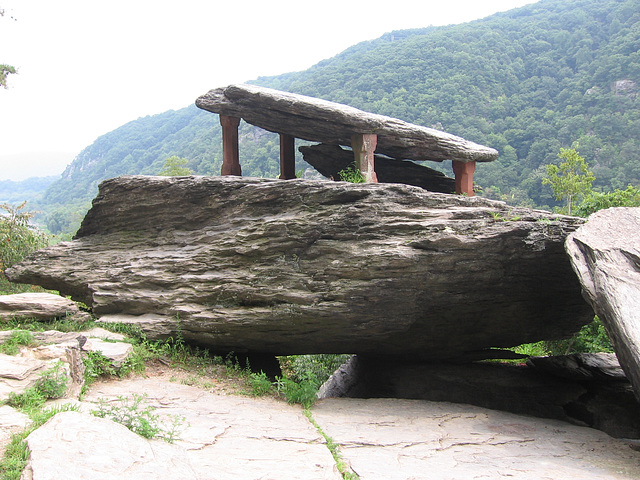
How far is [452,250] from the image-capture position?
834cm

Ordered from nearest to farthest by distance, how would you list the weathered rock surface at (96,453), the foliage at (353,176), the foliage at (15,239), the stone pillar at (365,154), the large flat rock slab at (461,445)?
the weathered rock surface at (96,453)
the large flat rock slab at (461,445)
the foliage at (353,176)
the stone pillar at (365,154)
the foliage at (15,239)

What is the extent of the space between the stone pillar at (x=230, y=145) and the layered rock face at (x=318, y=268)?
70.2 inches

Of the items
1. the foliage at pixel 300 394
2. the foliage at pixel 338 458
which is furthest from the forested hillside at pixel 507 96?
the foliage at pixel 338 458

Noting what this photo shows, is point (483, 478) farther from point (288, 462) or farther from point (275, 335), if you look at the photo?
point (275, 335)

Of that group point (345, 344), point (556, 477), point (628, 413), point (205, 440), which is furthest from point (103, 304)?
point (628, 413)

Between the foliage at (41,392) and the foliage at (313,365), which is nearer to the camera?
the foliage at (41,392)

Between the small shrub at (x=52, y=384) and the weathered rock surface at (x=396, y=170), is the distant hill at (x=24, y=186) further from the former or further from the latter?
the small shrub at (x=52, y=384)

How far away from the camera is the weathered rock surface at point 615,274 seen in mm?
5914

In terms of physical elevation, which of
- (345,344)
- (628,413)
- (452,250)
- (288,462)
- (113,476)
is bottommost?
(628,413)

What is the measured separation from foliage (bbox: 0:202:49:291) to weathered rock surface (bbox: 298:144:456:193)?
37.9 ft

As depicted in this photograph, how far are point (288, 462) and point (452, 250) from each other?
4.75m

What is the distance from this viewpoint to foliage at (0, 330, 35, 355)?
6.80 m

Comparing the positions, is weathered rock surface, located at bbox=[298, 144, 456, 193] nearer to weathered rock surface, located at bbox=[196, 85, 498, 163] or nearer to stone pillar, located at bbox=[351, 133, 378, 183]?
weathered rock surface, located at bbox=[196, 85, 498, 163]

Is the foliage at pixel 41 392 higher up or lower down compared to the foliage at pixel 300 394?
higher up
